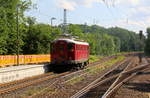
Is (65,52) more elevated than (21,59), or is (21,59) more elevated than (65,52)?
(65,52)

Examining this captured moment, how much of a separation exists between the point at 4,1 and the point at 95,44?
56779 millimetres

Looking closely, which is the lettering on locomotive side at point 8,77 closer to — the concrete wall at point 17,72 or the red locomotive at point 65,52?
the concrete wall at point 17,72

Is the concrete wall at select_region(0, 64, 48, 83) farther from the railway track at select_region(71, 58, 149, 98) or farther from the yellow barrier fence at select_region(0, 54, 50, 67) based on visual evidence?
the yellow barrier fence at select_region(0, 54, 50, 67)

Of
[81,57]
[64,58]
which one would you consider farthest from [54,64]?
[81,57]

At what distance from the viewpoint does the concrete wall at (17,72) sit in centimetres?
2088

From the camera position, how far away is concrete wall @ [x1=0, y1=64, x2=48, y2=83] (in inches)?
822

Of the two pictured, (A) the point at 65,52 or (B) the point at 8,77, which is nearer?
(B) the point at 8,77

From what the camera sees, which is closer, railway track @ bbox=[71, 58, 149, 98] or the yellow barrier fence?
railway track @ bbox=[71, 58, 149, 98]

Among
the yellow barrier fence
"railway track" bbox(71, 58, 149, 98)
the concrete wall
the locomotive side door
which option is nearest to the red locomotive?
the locomotive side door

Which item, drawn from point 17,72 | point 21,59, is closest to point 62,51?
point 17,72

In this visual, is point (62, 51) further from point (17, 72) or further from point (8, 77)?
point (8, 77)

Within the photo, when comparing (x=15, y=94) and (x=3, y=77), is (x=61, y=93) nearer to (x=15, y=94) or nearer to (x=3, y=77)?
(x=15, y=94)

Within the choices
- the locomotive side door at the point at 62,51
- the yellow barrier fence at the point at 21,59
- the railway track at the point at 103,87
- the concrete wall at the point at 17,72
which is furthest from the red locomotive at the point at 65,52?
the yellow barrier fence at the point at 21,59

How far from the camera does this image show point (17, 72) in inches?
899
